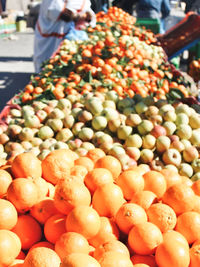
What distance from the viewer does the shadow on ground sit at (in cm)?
680

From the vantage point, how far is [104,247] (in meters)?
1.26

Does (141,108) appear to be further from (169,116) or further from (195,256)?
(195,256)

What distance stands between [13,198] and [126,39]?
4.92 m

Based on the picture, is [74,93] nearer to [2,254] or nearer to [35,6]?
[2,254]

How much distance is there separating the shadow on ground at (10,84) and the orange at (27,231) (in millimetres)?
5066

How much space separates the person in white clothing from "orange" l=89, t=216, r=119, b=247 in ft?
19.7

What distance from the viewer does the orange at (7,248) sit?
1.16 meters

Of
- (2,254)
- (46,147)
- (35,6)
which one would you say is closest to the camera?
(2,254)

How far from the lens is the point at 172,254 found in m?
1.18

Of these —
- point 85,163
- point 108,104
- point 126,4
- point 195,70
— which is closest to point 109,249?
point 85,163

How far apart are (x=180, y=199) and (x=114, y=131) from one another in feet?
4.90

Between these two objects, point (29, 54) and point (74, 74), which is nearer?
point (74, 74)

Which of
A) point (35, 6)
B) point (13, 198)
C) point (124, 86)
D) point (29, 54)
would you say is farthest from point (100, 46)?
point (35, 6)

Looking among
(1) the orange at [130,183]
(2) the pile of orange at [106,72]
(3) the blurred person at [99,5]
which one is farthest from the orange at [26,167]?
(3) the blurred person at [99,5]
